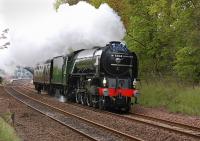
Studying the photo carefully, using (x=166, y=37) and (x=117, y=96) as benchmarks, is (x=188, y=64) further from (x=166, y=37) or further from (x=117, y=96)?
(x=117, y=96)

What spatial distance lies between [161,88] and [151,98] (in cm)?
113

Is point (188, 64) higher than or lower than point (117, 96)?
higher

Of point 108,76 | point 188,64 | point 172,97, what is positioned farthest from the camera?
point 188,64

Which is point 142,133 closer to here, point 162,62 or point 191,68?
point 191,68

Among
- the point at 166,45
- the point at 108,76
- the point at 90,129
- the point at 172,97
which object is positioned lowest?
the point at 90,129

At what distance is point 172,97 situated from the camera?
83.8 feet

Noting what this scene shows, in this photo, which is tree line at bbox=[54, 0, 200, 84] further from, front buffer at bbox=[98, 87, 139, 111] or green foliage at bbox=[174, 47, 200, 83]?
front buffer at bbox=[98, 87, 139, 111]

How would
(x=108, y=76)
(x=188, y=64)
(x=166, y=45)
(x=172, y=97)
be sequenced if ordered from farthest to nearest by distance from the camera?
(x=166, y=45) < (x=188, y=64) < (x=172, y=97) < (x=108, y=76)

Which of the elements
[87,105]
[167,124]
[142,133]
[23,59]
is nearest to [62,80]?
[87,105]

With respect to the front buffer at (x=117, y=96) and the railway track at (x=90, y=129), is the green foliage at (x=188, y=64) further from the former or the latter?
the railway track at (x=90, y=129)

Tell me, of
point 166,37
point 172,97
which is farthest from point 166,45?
point 172,97

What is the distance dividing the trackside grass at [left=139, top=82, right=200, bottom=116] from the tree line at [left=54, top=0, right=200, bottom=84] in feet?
8.27

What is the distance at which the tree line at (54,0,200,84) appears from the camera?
1208 inches

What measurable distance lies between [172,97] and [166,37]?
384 inches
